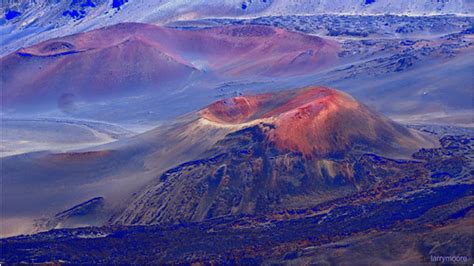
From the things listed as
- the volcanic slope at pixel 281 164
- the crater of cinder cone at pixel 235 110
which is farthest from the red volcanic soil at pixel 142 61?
the volcanic slope at pixel 281 164

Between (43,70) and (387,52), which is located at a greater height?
(43,70)

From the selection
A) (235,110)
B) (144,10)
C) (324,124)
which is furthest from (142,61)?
(144,10)

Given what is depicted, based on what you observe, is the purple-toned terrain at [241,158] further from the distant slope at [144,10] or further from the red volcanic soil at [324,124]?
the distant slope at [144,10]

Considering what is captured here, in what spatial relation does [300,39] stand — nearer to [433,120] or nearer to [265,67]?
[265,67]

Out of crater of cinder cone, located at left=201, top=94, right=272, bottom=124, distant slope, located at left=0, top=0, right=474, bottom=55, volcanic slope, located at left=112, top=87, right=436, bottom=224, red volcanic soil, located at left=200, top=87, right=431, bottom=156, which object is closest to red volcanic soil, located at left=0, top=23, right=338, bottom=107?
distant slope, located at left=0, top=0, right=474, bottom=55

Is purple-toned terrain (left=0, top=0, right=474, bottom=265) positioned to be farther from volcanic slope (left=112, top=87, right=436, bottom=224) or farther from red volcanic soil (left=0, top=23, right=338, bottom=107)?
red volcanic soil (left=0, top=23, right=338, bottom=107)

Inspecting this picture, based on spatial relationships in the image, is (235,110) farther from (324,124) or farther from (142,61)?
(142,61)

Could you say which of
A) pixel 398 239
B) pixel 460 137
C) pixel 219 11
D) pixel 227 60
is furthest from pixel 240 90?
pixel 219 11
